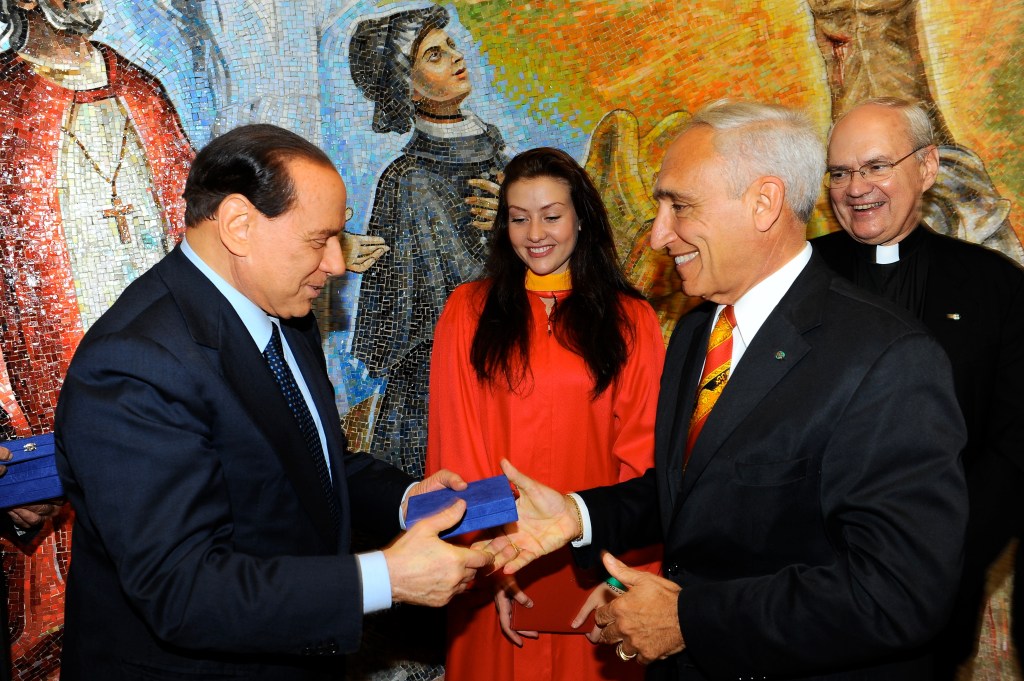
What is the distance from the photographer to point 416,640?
4.87 m

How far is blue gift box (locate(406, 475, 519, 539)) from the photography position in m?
2.45

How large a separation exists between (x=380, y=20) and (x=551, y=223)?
1.66 m

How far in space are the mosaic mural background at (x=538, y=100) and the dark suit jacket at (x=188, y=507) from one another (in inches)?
82.5

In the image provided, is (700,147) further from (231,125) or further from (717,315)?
(231,125)

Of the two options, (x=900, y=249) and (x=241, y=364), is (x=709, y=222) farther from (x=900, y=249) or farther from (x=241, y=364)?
(x=900, y=249)

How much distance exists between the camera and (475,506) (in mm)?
2469

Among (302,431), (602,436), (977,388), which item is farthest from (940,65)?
(302,431)

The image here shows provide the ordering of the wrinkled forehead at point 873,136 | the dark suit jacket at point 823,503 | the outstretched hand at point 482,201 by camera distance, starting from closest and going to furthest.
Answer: the dark suit jacket at point 823,503, the wrinkled forehead at point 873,136, the outstretched hand at point 482,201

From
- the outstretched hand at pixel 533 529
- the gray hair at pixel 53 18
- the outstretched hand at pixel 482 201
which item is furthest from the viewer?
the outstretched hand at pixel 482 201

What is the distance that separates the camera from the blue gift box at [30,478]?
8.86 feet

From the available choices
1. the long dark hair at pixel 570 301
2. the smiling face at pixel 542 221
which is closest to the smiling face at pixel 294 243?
the long dark hair at pixel 570 301

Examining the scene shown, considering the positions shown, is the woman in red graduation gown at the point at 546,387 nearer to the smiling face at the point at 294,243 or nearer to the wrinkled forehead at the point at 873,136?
the wrinkled forehead at the point at 873,136

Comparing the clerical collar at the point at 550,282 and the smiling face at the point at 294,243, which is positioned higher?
the smiling face at the point at 294,243

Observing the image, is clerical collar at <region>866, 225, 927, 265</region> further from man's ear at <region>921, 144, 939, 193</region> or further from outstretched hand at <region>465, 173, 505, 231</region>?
outstretched hand at <region>465, 173, 505, 231</region>
